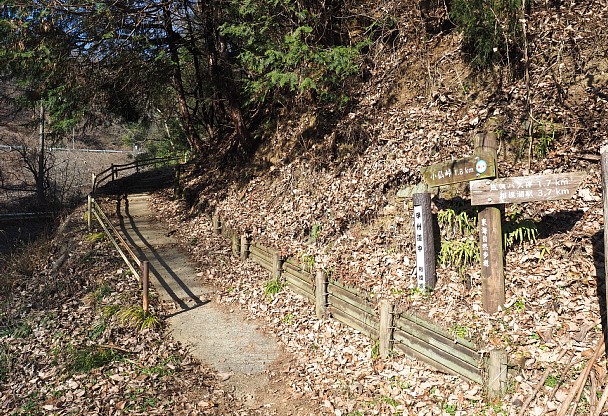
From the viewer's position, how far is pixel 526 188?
5492mm

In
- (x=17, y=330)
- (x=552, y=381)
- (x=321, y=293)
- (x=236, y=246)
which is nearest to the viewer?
(x=552, y=381)

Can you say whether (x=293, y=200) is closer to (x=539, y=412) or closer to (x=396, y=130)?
(x=396, y=130)

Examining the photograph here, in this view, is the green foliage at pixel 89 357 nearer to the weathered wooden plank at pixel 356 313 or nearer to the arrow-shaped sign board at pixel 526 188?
the weathered wooden plank at pixel 356 313

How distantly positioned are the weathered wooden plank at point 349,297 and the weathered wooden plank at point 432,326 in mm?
675

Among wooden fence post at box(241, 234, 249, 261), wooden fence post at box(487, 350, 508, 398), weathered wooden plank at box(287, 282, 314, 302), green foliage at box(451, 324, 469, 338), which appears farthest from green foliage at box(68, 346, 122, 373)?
wooden fence post at box(487, 350, 508, 398)

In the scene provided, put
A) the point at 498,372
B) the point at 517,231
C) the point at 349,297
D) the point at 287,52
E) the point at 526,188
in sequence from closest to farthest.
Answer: the point at 498,372 < the point at 526,188 < the point at 517,231 < the point at 349,297 < the point at 287,52

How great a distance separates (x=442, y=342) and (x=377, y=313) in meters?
1.30

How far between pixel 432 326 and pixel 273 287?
423cm

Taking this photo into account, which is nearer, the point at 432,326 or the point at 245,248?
the point at 432,326

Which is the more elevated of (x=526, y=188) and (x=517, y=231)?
(x=526, y=188)

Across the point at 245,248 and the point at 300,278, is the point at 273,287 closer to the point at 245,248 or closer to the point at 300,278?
the point at 300,278

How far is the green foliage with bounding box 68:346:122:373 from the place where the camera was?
7.26 m

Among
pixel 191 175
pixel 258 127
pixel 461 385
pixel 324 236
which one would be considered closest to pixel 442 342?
pixel 461 385

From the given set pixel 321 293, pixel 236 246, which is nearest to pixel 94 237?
pixel 236 246
